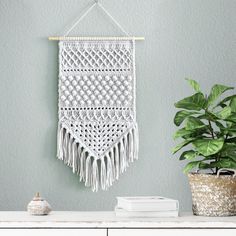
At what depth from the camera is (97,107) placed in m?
2.52

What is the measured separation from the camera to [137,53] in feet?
8.45

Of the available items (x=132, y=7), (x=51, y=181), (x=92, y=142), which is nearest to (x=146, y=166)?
(x=92, y=142)

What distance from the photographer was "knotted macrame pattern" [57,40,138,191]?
2.50 meters

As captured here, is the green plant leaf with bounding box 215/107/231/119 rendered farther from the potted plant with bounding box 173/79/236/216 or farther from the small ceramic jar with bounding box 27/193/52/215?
the small ceramic jar with bounding box 27/193/52/215

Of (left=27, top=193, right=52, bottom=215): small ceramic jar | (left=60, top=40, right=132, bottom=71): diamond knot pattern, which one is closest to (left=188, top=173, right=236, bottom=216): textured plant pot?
(left=27, top=193, right=52, bottom=215): small ceramic jar

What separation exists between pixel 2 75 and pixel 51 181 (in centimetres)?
59

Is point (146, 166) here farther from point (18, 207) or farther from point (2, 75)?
point (2, 75)

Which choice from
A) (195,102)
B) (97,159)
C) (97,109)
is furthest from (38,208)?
(195,102)

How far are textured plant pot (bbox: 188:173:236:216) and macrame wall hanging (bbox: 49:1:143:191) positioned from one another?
0.56 meters

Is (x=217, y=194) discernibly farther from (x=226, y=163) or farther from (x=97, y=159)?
(x=97, y=159)

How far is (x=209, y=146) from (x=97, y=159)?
0.70 m

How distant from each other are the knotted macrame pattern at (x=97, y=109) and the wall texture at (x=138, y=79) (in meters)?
0.05
